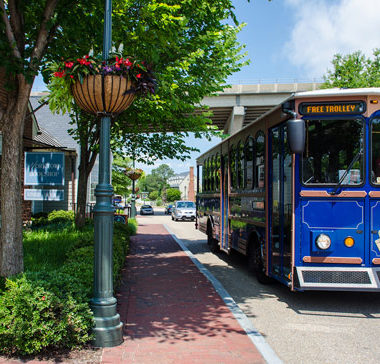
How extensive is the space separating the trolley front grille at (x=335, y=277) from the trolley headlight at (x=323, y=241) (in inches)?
14.9

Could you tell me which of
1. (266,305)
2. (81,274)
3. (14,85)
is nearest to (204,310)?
(266,305)

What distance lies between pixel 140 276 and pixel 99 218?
459cm

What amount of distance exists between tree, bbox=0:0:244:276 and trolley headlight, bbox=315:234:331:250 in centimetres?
440

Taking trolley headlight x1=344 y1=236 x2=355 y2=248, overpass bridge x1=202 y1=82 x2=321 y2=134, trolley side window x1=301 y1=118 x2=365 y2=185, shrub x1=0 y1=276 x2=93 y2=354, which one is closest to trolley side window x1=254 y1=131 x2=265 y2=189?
trolley side window x1=301 y1=118 x2=365 y2=185

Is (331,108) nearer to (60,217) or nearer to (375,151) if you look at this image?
(375,151)

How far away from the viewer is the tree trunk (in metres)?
5.76

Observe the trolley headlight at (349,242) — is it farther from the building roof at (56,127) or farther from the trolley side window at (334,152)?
the building roof at (56,127)

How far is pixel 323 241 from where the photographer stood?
6289 mm

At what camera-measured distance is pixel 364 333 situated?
17.9ft

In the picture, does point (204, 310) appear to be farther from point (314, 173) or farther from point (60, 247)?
point (60, 247)

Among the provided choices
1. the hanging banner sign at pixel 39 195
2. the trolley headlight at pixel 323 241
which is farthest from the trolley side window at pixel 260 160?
the hanging banner sign at pixel 39 195

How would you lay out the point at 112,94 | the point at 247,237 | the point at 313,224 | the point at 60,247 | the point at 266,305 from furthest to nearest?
the point at 60,247, the point at 247,237, the point at 266,305, the point at 313,224, the point at 112,94

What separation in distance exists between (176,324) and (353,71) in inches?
887

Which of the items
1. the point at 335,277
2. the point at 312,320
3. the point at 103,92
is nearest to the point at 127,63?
the point at 103,92
